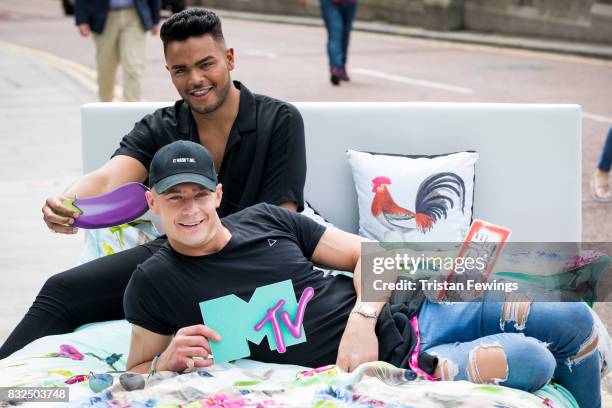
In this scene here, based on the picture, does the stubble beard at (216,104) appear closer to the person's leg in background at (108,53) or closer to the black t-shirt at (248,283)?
the black t-shirt at (248,283)

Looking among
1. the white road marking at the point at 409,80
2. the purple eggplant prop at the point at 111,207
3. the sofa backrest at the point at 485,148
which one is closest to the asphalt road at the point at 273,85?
the white road marking at the point at 409,80

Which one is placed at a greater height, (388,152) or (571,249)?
(388,152)

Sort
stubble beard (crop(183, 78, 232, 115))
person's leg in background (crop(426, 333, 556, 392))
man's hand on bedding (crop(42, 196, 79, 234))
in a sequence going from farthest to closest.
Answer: stubble beard (crop(183, 78, 232, 115)), man's hand on bedding (crop(42, 196, 79, 234)), person's leg in background (crop(426, 333, 556, 392))

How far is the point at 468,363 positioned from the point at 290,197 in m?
1.17

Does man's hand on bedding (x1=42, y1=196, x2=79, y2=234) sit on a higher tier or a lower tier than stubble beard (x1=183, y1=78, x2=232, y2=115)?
lower

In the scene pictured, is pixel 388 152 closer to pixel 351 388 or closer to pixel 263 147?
pixel 263 147

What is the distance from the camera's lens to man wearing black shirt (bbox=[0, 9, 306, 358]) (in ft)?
14.0

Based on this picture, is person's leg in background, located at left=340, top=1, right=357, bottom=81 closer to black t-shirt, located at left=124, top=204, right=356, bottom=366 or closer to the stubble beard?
the stubble beard

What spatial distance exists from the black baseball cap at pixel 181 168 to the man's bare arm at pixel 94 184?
643mm

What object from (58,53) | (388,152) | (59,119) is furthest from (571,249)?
(58,53)

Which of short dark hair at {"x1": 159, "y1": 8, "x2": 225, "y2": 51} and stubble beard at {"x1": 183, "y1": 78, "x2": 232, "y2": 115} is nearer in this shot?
short dark hair at {"x1": 159, "y1": 8, "x2": 225, "y2": 51}

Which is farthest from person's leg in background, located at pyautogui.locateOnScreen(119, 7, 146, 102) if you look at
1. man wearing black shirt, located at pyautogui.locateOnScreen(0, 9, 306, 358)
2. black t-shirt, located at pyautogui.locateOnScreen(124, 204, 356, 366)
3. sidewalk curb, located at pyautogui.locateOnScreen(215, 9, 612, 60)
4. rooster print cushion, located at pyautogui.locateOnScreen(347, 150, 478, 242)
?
sidewalk curb, located at pyautogui.locateOnScreen(215, 9, 612, 60)

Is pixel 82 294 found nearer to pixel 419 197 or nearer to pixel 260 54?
pixel 419 197

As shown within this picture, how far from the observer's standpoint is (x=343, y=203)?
4961mm
